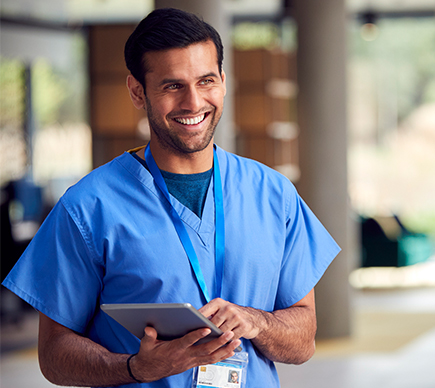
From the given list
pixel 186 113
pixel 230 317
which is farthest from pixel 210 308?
pixel 186 113

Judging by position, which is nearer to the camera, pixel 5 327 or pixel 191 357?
pixel 191 357

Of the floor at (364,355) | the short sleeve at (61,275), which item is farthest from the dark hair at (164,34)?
the floor at (364,355)

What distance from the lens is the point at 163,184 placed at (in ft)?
4.95

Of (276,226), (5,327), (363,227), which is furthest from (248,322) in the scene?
(363,227)

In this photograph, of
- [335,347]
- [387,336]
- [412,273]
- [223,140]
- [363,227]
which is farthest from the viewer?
[412,273]

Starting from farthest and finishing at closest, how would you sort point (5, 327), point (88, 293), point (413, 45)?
1. point (413, 45)
2. point (5, 327)
3. point (88, 293)

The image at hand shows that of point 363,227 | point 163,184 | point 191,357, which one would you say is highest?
point 163,184

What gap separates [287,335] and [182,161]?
448 mm

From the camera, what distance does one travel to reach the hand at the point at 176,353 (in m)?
1.30

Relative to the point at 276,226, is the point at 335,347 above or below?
below

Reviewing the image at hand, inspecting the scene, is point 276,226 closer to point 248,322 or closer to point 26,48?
point 248,322

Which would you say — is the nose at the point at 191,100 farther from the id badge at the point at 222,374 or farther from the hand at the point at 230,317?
the id badge at the point at 222,374

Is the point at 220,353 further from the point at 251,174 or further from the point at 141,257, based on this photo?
the point at 251,174

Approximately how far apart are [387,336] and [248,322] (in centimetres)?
466
